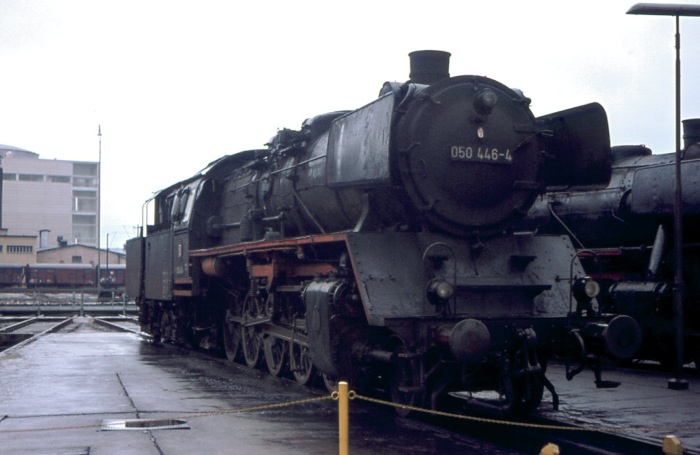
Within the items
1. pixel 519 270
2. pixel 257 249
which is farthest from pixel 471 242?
pixel 257 249

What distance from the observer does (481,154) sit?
29.2 ft

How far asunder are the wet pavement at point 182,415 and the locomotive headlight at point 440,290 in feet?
4.12

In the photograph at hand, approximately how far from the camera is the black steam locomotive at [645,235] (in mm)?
11914

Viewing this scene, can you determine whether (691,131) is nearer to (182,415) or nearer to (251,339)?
(251,339)

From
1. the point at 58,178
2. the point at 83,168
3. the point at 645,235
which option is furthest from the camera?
the point at 83,168

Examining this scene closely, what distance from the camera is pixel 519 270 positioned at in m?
8.95

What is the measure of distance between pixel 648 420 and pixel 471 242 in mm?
2442

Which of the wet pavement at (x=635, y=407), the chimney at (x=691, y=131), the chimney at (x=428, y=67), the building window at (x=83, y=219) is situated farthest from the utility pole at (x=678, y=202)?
the building window at (x=83, y=219)

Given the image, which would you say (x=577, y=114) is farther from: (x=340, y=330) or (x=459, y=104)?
(x=340, y=330)

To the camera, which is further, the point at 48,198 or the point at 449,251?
the point at 48,198

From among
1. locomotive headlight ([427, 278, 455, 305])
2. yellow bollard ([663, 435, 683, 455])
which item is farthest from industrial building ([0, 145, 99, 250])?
yellow bollard ([663, 435, 683, 455])

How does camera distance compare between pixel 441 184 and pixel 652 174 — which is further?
pixel 652 174

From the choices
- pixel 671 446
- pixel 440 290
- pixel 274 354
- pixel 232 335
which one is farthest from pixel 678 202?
pixel 232 335

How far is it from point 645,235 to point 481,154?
5605 mm
